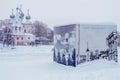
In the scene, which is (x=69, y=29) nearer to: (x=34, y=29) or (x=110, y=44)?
(x=110, y=44)

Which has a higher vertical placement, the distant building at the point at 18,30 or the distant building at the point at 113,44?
the distant building at the point at 18,30

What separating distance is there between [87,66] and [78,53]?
2.80ft

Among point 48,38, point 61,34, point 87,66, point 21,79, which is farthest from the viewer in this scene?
point 48,38

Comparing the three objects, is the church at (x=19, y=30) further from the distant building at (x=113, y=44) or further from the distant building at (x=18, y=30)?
the distant building at (x=113, y=44)

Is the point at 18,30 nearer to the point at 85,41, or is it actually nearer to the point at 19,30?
the point at 19,30

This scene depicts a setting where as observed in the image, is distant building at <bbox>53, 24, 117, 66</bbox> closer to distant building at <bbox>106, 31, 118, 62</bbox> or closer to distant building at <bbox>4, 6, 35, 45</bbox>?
distant building at <bbox>106, 31, 118, 62</bbox>

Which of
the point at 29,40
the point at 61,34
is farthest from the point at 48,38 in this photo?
the point at 61,34

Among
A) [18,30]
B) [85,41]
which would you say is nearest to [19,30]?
[18,30]

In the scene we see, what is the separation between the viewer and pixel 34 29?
2324 inches

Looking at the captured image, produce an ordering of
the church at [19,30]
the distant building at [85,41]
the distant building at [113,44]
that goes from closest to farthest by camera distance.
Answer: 1. the distant building at [85,41]
2. the distant building at [113,44]
3. the church at [19,30]

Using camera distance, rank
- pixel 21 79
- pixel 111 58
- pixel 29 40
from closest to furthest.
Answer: pixel 21 79
pixel 111 58
pixel 29 40

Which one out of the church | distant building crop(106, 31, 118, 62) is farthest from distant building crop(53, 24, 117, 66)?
the church

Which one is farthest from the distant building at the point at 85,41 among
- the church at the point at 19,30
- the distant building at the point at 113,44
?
the church at the point at 19,30

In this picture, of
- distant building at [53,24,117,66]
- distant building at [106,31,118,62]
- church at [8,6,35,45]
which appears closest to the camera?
distant building at [53,24,117,66]
